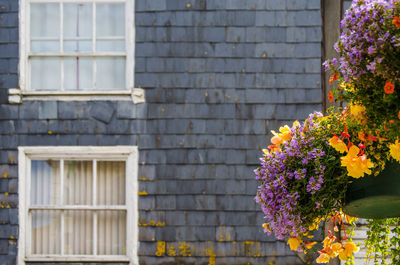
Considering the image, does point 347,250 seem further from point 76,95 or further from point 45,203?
point 45,203

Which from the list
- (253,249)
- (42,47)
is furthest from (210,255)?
(42,47)

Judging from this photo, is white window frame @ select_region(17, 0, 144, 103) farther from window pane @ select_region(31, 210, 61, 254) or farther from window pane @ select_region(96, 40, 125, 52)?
window pane @ select_region(31, 210, 61, 254)

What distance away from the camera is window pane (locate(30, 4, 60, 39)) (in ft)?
19.2

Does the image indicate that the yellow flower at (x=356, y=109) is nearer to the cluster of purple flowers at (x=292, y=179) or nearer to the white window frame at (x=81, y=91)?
the cluster of purple flowers at (x=292, y=179)

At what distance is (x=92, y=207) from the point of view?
18.5 feet

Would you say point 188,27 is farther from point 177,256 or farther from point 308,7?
point 177,256

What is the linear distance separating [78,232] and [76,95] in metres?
1.44

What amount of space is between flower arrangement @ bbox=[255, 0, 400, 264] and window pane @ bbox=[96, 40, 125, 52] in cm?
372

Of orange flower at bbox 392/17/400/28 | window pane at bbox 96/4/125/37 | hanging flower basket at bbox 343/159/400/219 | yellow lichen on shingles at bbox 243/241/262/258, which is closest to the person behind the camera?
orange flower at bbox 392/17/400/28

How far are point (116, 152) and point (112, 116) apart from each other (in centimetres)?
38

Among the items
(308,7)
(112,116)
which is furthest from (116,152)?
(308,7)

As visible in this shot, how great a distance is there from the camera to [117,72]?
19.0ft

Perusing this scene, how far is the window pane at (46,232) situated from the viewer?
568cm

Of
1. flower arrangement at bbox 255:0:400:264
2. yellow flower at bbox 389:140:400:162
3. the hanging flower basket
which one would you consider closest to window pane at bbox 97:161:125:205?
flower arrangement at bbox 255:0:400:264
